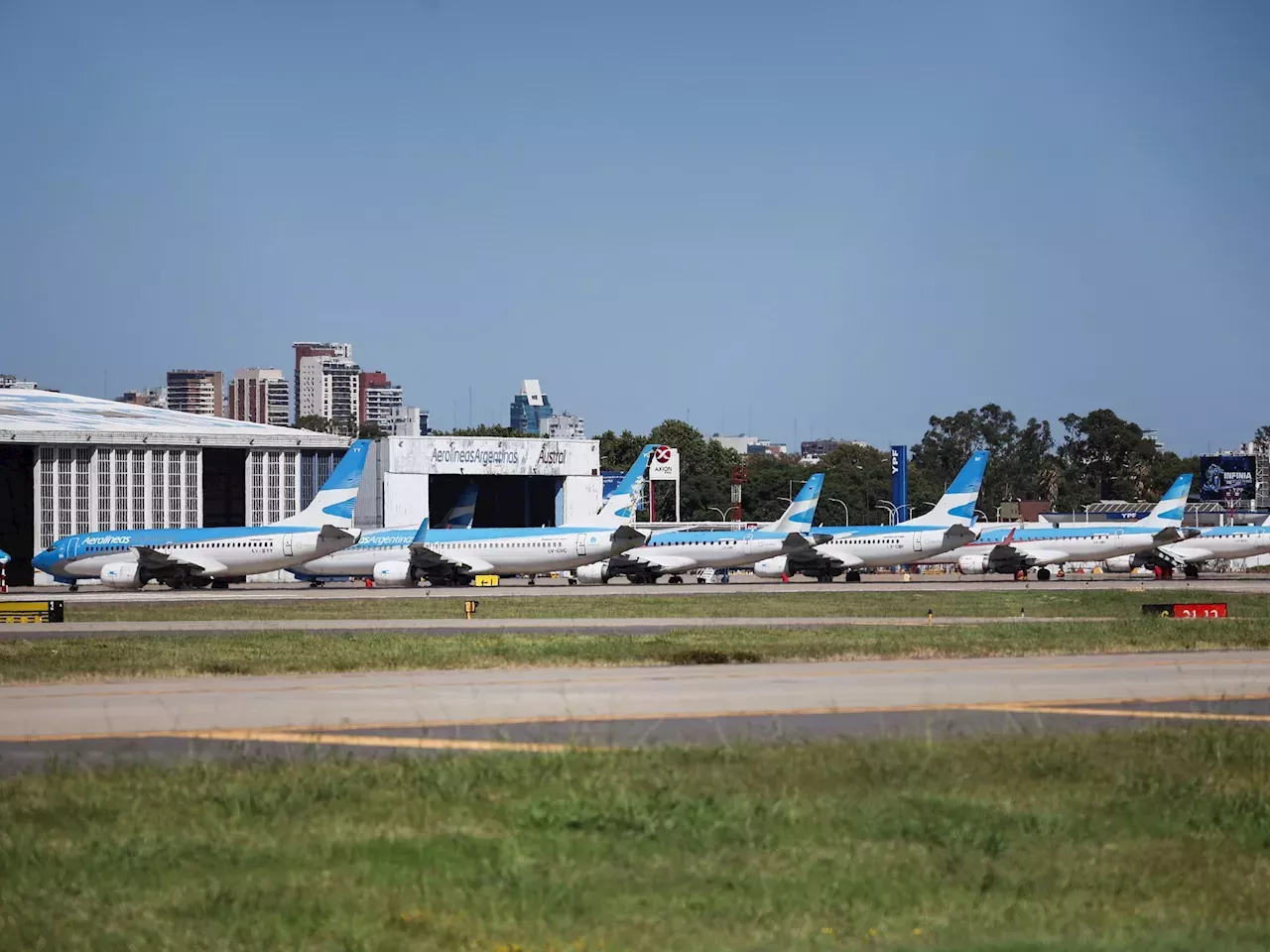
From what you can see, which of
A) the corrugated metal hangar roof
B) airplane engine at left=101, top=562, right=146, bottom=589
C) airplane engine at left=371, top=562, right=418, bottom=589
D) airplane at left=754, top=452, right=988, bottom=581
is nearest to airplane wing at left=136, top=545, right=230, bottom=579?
airplane engine at left=101, top=562, right=146, bottom=589

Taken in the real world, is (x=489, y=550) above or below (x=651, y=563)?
above

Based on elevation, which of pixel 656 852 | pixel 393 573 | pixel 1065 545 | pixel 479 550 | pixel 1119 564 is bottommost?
pixel 1119 564

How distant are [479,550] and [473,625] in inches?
1447

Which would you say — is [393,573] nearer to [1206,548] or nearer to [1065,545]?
[1065,545]

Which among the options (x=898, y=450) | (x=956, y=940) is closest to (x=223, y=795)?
(x=956, y=940)

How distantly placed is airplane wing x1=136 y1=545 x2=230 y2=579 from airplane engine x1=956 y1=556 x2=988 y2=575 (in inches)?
1815

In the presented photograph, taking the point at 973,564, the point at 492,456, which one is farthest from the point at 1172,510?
the point at 492,456

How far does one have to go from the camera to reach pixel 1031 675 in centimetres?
2725

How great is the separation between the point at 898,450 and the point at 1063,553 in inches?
2302

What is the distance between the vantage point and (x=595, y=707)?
22.4 meters

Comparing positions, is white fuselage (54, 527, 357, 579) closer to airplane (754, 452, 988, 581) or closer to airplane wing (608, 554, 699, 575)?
airplane wing (608, 554, 699, 575)

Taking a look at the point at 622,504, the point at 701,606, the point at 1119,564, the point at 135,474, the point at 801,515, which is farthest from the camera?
the point at 1119,564

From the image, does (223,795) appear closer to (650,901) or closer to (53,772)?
(53,772)

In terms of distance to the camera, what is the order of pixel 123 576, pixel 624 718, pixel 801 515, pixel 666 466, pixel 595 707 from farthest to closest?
1. pixel 666 466
2. pixel 801 515
3. pixel 123 576
4. pixel 595 707
5. pixel 624 718
